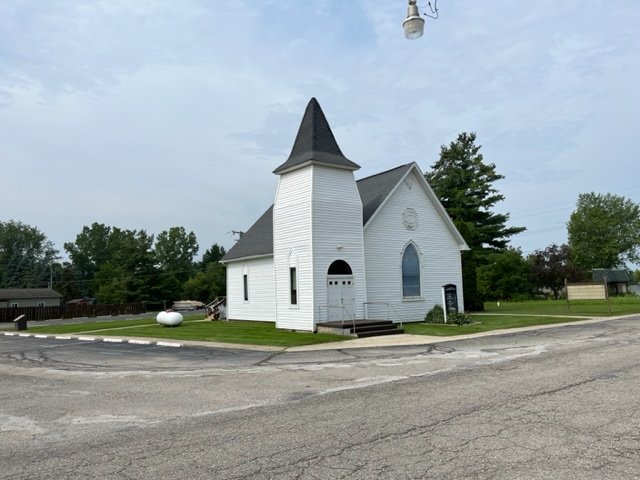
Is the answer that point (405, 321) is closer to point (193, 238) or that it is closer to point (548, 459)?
point (548, 459)

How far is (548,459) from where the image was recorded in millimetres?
5117

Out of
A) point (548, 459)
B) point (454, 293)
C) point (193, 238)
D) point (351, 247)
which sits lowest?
point (548, 459)

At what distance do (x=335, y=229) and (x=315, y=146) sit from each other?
3893mm

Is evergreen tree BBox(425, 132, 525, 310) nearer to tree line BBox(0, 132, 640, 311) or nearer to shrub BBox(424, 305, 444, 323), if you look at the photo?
tree line BBox(0, 132, 640, 311)

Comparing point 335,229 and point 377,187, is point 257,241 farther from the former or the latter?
point 335,229

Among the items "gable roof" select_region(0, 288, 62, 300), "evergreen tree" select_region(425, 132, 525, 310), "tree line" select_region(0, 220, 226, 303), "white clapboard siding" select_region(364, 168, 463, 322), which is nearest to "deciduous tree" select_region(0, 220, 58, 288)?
"tree line" select_region(0, 220, 226, 303)

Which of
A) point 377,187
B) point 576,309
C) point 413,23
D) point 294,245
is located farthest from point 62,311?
point 413,23

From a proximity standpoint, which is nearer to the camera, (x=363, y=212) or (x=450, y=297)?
(x=450, y=297)

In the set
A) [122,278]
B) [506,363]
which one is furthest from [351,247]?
[122,278]

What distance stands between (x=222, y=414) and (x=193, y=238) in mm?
102915

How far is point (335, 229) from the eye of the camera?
73.9 feet

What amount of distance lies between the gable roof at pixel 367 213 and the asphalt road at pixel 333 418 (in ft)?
42.4

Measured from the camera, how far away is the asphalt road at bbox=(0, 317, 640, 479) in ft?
16.8

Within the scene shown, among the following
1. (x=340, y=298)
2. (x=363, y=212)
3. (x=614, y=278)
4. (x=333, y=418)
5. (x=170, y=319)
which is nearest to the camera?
(x=333, y=418)
